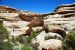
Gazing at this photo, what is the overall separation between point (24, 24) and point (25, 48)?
18764mm

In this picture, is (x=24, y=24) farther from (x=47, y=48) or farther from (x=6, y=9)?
(x=47, y=48)

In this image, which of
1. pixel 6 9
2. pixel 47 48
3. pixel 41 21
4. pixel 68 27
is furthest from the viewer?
pixel 6 9

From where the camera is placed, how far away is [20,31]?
34.5m

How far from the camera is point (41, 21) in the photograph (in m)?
35.2

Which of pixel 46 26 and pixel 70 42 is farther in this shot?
pixel 46 26

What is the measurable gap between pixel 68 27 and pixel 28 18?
18556 mm

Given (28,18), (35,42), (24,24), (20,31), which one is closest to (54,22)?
(35,42)

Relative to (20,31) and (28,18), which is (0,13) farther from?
(20,31)

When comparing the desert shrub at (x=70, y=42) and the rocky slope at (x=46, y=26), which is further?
the rocky slope at (x=46, y=26)

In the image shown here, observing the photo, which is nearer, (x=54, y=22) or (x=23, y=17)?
(x=54, y=22)

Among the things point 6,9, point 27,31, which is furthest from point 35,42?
point 6,9

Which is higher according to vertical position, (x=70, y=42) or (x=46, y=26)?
(x=46, y=26)

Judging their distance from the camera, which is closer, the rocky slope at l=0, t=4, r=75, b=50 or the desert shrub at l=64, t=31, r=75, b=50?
the desert shrub at l=64, t=31, r=75, b=50

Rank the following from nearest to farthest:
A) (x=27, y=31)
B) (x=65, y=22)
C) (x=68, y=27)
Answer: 1. (x=68, y=27)
2. (x=65, y=22)
3. (x=27, y=31)
